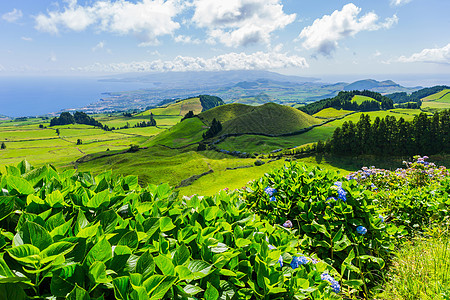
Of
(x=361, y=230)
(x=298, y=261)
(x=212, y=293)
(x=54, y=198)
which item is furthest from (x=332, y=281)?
(x=54, y=198)

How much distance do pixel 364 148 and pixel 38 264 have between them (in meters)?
75.3

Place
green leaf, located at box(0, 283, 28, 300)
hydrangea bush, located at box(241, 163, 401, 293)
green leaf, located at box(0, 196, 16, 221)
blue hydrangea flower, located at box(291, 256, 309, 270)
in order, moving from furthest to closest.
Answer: hydrangea bush, located at box(241, 163, 401, 293) → blue hydrangea flower, located at box(291, 256, 309, 270) → green leaf, located at box(0, 196, 16, 221) → green leaf, located at box(0, 283, 28, 300)

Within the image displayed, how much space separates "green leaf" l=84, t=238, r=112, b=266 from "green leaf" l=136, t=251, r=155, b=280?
0.91 ft

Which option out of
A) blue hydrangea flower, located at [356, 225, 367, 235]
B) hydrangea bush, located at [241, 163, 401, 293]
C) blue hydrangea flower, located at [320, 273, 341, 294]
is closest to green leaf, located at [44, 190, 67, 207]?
blue hydrangea flower, located at [320, 273, 341, 294]

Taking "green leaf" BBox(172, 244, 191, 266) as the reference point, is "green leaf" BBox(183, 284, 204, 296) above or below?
below

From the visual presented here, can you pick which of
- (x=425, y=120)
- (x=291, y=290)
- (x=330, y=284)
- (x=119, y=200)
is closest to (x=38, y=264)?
(x=119, y=200)

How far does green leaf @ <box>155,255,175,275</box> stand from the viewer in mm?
2059

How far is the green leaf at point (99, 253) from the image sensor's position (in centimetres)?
194

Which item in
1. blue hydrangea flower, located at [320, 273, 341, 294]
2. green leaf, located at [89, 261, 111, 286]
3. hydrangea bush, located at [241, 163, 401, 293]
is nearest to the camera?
green leaf, located at [89, 261, 111, 286]

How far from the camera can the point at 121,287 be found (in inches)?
72.9

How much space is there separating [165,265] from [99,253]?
585 millimetres

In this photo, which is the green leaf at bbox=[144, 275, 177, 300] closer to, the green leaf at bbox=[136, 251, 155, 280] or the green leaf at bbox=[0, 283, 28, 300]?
the green leaf at bbox=[136, 251, 155, 280]

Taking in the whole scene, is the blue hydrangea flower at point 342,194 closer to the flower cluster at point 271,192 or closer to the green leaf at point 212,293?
the flower cluster at point 271,192

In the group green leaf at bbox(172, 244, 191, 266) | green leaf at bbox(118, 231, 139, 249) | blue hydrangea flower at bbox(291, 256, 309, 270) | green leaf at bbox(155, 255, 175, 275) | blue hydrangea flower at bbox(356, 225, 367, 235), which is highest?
green leaf at bbox(118, 231, 139, 249)
